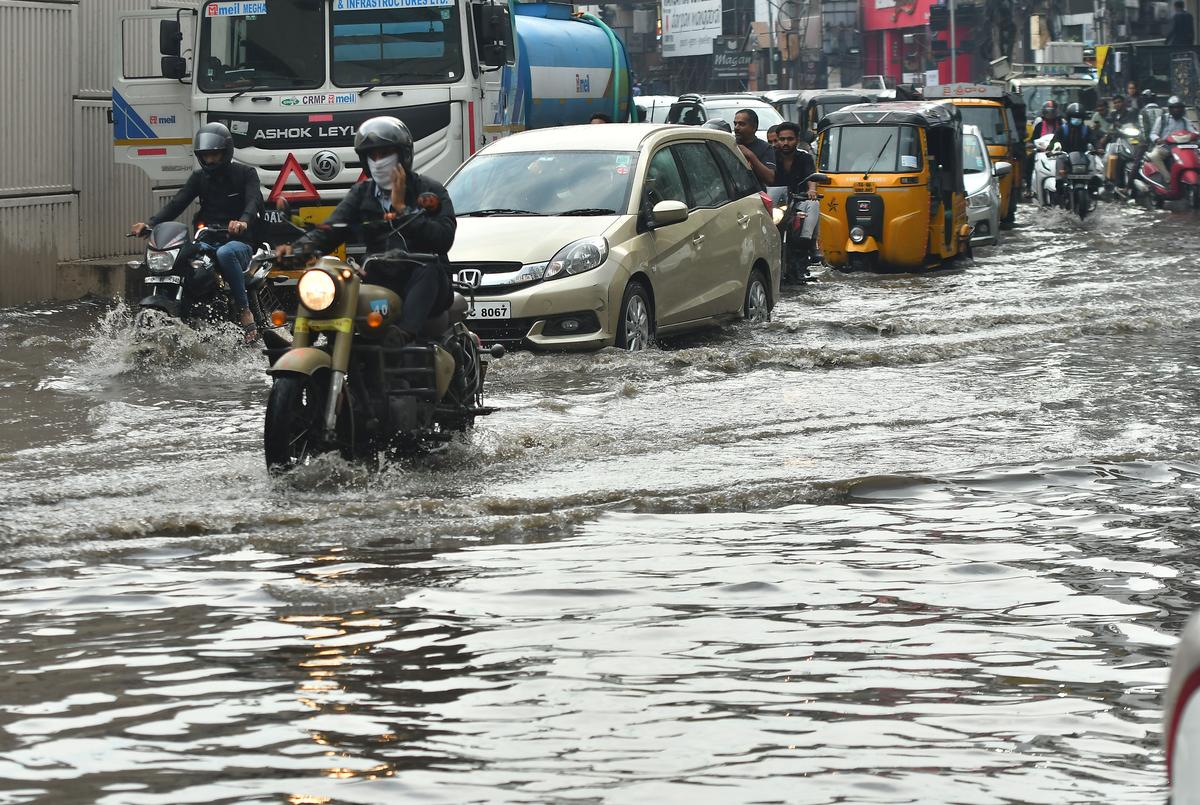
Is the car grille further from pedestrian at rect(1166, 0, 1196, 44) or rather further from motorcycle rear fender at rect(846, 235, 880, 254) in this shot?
pedestrian at rect(1166, 0, 1196, 44)

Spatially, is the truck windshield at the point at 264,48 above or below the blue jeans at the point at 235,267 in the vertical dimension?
above

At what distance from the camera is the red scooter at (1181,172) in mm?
32281

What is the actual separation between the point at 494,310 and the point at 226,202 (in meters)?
2.55

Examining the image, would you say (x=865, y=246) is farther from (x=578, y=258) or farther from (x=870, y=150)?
(x=578, y=258)

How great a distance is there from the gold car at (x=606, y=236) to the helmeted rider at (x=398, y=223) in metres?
2.84

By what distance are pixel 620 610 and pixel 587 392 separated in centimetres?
568

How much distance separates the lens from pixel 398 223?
9125mm

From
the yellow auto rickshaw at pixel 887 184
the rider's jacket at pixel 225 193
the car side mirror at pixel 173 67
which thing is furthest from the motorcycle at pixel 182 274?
the yellow auto rickshaw at pixel 887 184

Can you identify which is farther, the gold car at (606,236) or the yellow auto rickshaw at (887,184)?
the yellow auto rickshaw at (887,184)

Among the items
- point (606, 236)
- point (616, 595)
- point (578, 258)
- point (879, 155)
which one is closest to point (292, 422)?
point (616, 595)

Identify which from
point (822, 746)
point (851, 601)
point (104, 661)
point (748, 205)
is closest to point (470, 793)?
point (822, 746)

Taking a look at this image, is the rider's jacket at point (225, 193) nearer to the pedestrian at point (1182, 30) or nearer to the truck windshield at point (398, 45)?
the truck windshield at point (398, 45)

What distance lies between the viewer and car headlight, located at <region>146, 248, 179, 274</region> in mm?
13773

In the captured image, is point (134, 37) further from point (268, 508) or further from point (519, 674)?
point (519, 674)
